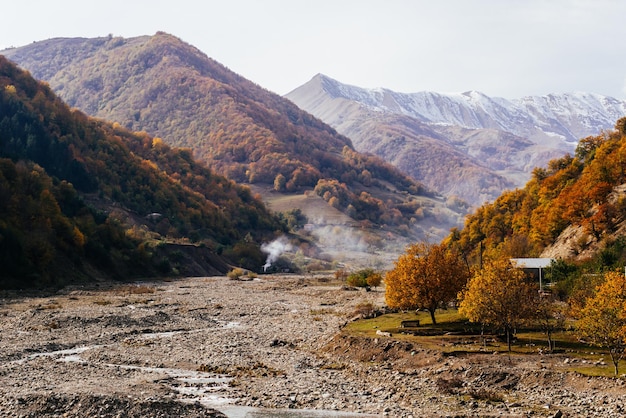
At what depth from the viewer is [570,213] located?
8794cm

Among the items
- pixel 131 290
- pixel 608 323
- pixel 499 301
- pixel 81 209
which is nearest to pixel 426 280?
pixel 499 301

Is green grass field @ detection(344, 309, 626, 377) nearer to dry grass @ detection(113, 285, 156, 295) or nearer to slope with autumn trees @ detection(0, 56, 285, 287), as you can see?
dry grass @ detection(113, 285, 156, 295)

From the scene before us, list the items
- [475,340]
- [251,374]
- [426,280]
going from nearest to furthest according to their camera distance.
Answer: [251,374]
[475,340]
[426,280]

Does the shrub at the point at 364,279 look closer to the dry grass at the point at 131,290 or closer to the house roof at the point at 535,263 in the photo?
the house roof at the point at 535,263

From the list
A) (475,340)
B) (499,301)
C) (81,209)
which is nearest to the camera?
(499,301)

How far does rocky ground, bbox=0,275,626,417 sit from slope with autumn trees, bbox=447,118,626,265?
127 feet

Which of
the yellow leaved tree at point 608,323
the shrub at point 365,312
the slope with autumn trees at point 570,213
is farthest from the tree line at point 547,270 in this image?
the shrub at point 365,312

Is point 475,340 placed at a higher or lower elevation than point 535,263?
lower

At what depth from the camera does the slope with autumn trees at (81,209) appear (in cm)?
9806

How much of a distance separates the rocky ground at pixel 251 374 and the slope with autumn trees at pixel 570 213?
38.8m

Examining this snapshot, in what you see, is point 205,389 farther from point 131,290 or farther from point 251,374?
point 131,290

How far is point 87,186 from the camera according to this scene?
6294 inches

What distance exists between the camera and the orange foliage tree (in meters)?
52.4

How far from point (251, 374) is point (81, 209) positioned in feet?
321
